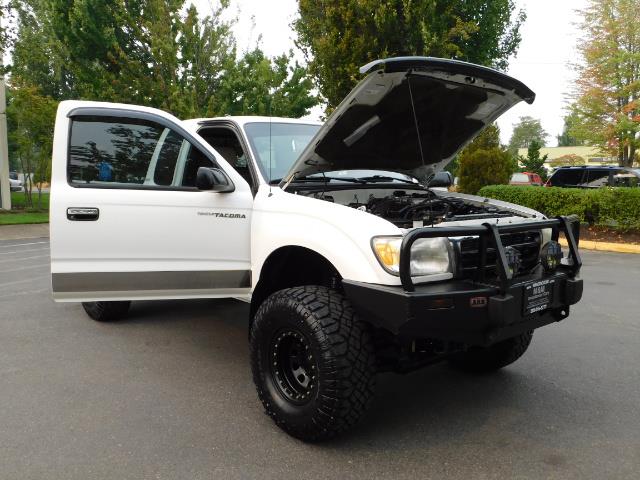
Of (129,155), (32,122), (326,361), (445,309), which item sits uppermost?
(32,122)

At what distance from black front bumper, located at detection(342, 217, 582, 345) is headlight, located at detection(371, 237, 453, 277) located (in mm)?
85

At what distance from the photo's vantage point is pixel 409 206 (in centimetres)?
357

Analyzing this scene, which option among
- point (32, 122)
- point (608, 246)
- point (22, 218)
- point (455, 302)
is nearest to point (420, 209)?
point (455, 302)

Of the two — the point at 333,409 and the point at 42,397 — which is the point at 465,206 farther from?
the point at 42,397

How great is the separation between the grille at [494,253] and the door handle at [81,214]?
8.10 feet

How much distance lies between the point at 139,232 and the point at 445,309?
2220 millimetres

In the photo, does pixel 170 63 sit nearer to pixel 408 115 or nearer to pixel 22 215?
pixel 22 215

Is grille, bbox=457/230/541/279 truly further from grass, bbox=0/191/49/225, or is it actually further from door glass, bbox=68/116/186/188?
grass, bbox=0/191/49/225

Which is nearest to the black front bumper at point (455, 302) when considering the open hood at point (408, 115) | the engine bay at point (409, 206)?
the engine bay at point (409, 206)

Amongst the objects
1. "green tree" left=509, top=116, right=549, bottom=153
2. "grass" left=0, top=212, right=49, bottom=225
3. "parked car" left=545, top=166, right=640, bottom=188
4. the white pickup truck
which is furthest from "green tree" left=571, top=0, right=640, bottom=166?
"green tree" left=509, top=116, right=549, bottom=153

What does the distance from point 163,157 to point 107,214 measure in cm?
63

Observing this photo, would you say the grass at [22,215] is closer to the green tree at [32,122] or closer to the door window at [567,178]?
the green tree at [32,122]

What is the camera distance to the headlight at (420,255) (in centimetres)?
266

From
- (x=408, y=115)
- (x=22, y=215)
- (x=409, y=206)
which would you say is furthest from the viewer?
(x=22, y=215)
